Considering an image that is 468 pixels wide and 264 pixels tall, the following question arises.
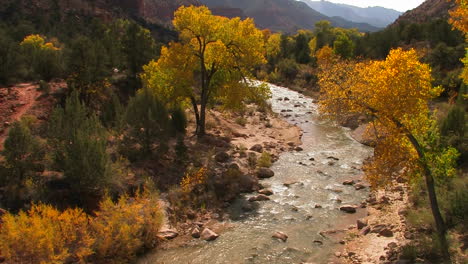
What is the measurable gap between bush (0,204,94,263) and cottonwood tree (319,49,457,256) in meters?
9.15

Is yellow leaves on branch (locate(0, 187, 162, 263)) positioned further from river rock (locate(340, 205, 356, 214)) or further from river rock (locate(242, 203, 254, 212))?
river rock (locate(340, 205, 356, 214))

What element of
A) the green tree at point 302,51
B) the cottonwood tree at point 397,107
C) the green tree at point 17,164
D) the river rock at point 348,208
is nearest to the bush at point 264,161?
the river rock at point 348,208

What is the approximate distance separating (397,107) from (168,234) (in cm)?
949

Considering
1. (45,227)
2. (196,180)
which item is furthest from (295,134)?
(45,227)

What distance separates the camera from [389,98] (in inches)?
429

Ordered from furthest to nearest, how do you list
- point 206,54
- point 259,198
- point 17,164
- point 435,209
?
point 206,54 → point 259,198 → point 17,164 → point 435,209

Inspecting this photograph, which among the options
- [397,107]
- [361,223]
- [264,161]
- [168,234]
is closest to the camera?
[397,107]

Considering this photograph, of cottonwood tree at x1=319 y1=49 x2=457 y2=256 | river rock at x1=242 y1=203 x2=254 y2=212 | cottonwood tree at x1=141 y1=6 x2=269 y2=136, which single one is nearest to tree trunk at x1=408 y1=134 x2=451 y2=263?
cottonwood tree at x1=319 y1=49 x2=457 y2=256

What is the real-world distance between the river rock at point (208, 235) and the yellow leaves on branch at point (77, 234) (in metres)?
1.87

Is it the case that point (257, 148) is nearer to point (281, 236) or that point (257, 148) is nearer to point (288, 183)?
point (288, 183)

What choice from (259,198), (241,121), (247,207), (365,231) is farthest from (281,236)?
(241,121)

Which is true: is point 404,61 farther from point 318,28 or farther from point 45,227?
point 318,28

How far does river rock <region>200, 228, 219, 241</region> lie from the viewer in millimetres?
13789

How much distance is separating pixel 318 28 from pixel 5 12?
8132 cm
